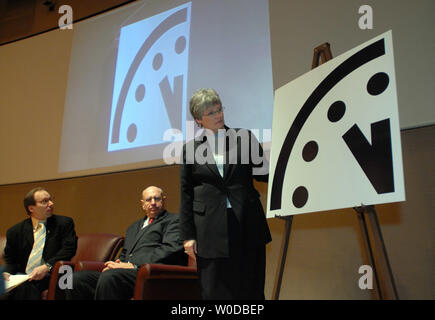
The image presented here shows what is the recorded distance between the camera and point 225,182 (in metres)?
1.72

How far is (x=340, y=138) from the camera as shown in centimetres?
175

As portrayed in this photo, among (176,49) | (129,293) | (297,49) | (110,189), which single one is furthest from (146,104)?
(129,293)

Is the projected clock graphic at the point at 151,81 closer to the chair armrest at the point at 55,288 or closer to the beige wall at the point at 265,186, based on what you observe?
the beige wall at the point at 265,186

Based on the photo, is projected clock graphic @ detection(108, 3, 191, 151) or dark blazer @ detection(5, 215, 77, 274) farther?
projected clock graphic @ detection(108, 3, 191, 151)

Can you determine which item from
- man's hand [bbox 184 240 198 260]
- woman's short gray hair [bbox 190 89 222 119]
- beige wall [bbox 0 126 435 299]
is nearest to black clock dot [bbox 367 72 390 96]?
woman's short gray hair [bbox 190 89 222 119]

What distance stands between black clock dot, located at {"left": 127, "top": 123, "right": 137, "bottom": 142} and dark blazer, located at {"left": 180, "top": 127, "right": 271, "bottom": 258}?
154 centimetres

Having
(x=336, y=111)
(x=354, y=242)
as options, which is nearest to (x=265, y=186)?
(x=354, y=242)

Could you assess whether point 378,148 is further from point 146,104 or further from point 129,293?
point 146,104

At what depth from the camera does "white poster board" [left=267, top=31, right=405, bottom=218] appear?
158 centimetres

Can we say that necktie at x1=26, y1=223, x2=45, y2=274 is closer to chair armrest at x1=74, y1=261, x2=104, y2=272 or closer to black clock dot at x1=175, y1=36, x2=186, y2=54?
chair armrest at x1=74, y1=261, x2=104, y2=272

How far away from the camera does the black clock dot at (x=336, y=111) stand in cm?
179

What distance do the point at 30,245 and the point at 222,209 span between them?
172 centimetres

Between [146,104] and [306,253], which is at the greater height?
[146,104]

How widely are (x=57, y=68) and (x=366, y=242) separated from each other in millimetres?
3452
